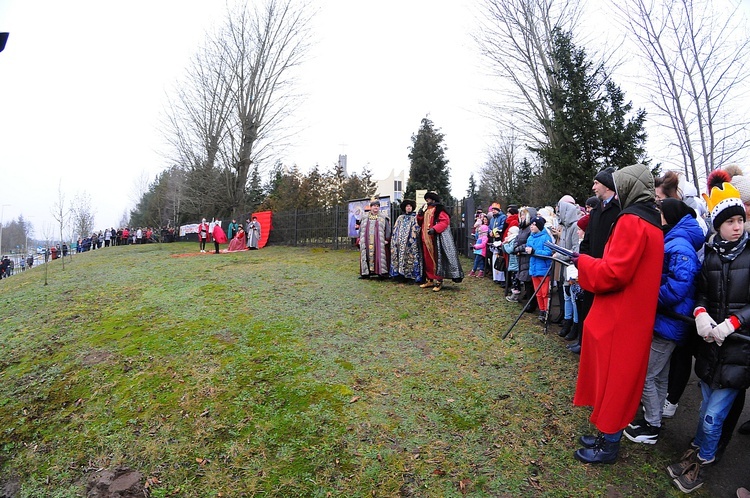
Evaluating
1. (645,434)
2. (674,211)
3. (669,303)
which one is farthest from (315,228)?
(669,303)

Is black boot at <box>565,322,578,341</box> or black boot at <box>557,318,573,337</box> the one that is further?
black boot at <box>557,318,573,337</box>

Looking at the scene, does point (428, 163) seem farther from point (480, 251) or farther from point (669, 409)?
point (669, 409)

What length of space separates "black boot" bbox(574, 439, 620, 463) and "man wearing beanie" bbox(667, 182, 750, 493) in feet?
1.16

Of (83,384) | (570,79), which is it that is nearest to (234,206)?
(570,79)

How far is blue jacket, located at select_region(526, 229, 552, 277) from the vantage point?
20.2ft

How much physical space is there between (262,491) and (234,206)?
26.4 meters

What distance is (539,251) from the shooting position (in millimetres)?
6176

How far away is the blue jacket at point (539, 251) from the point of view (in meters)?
6.15

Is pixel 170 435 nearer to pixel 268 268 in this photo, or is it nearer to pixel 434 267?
pixel 434 267

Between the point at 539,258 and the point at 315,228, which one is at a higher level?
the point at 315,228

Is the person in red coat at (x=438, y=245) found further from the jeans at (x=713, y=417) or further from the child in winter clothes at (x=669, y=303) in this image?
the jeans at (x=713, y=417)

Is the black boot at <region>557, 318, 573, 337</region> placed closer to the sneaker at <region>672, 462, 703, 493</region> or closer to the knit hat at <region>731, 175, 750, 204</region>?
the sneaker at <region>672, 462, 703, 493</region>


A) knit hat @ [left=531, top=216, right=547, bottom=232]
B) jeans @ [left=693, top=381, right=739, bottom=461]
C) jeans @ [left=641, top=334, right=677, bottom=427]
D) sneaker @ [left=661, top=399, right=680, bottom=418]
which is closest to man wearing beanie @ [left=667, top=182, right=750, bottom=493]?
jeans @ [left=693, top=381, right=739, bottom=461]

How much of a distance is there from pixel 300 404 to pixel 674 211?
3588mm
